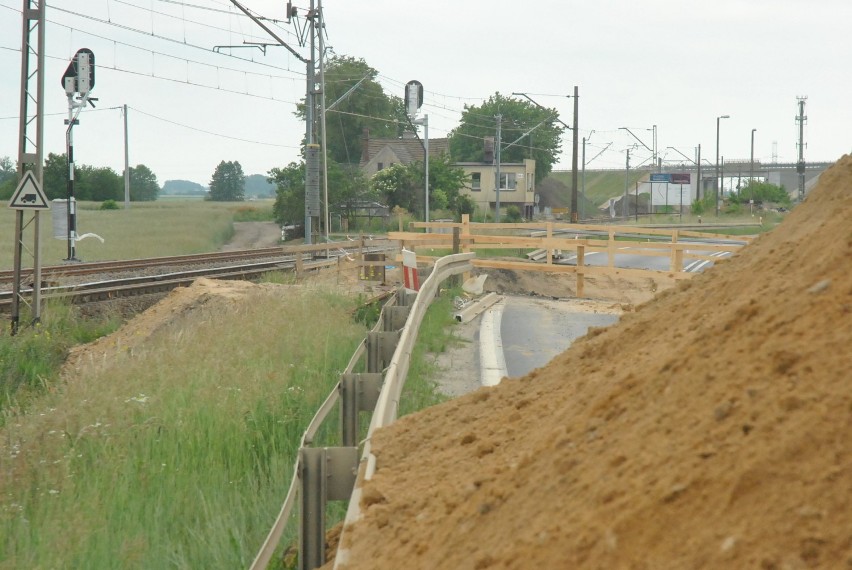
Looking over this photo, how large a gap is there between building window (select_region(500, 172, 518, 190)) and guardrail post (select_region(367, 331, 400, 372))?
315 feet

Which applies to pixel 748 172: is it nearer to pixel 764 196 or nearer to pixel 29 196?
pixel 764 196

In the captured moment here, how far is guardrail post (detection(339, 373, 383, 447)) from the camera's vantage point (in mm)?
6379

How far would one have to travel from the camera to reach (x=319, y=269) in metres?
26.0

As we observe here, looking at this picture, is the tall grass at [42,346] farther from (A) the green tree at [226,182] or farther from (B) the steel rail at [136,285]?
(A) the green tree at [226,182]

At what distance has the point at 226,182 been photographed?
184 meters

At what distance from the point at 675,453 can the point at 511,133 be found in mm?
126080

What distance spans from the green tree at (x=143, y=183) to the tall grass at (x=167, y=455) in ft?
→ 497

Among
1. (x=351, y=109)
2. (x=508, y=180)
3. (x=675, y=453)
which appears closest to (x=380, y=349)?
(x=675, y=453)

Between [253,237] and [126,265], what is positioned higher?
[253,237]

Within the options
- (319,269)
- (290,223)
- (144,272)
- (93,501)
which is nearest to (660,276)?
(319,269)

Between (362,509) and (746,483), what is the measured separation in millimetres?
1727

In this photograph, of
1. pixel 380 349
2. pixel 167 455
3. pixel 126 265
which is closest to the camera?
pixel 167 455

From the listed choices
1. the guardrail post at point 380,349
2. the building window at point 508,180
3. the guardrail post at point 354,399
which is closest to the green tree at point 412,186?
the building window at point 508,180

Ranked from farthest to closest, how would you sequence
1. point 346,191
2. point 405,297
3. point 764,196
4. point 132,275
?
1. point 764,196
2. point 346,191
3. point 132,275
4. point 405,297
